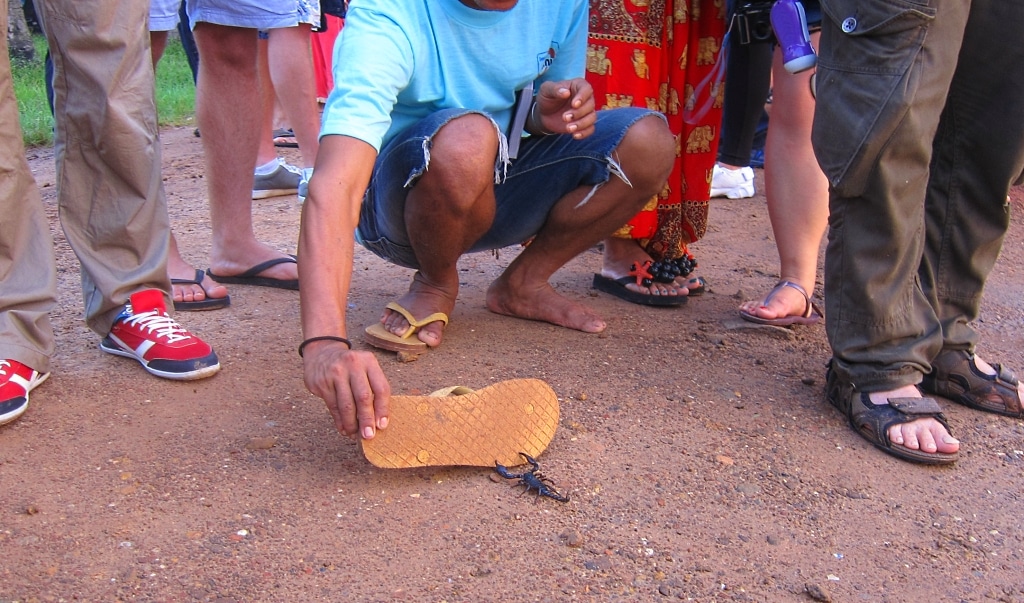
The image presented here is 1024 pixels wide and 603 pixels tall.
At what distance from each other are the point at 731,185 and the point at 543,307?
A: 212 centimetres

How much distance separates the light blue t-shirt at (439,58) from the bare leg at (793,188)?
1.98 feet

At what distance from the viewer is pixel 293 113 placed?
4102 millimetres

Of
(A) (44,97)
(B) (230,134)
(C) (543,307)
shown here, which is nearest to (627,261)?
(C) (543,307)

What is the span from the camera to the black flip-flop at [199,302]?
2.72 m

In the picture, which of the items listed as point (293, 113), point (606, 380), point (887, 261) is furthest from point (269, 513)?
point (293, 113)

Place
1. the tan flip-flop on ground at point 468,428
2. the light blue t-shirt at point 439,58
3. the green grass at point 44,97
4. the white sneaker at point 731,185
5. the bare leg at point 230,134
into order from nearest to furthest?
1. the tan flip-flop on ground at point 468,428
2. the light blue t-shirt at point 439,58
3. the bare leg at point 230,134
4. the white sneaker at point 731,185
5. the green grass at point 44,97

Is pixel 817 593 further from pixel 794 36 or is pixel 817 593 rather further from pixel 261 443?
pixel 794 36

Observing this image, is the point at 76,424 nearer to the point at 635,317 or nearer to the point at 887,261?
the point at 635,317

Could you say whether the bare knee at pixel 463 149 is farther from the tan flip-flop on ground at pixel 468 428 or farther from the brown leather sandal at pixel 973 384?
the brown leather sandal at pixel 973 384

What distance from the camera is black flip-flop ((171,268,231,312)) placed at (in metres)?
2.72

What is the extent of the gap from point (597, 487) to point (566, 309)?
917 millimetres

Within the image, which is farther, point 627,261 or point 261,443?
point 627,261

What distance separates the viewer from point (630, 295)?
117 inches

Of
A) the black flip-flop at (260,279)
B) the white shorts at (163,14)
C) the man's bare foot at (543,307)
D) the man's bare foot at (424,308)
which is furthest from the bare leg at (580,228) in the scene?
the white shorts at (163,14)
